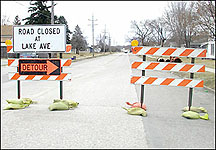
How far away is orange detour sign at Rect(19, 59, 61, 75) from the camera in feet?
12.1

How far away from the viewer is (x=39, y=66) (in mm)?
3695

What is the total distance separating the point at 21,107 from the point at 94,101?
105 inches

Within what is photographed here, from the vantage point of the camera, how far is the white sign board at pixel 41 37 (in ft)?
11.6

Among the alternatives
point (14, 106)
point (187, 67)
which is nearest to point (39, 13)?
point (14, 106)

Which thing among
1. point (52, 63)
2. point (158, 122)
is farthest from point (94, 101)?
point (52, 63)

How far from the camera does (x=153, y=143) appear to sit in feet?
13.1

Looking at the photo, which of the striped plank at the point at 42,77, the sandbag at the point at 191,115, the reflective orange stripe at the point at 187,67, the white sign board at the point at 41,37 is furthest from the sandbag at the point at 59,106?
the sandbag at the point at 191,115

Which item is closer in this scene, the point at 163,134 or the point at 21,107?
the point at 163,134

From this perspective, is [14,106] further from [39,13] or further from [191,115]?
[39,13]

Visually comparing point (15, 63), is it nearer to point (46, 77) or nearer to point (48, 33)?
point (46, 77)

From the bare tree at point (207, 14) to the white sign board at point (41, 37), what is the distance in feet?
25.3

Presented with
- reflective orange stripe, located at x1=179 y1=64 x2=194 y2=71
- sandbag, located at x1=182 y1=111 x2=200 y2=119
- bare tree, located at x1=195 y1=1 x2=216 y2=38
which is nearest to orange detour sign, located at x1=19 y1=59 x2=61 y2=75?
reflective orange stripe, located at x1=179 y1=64 x2=194 y2=71

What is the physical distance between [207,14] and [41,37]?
801 centimetres

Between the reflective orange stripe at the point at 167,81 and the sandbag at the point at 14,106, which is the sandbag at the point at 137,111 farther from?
the sandbag at the point at 14,106
